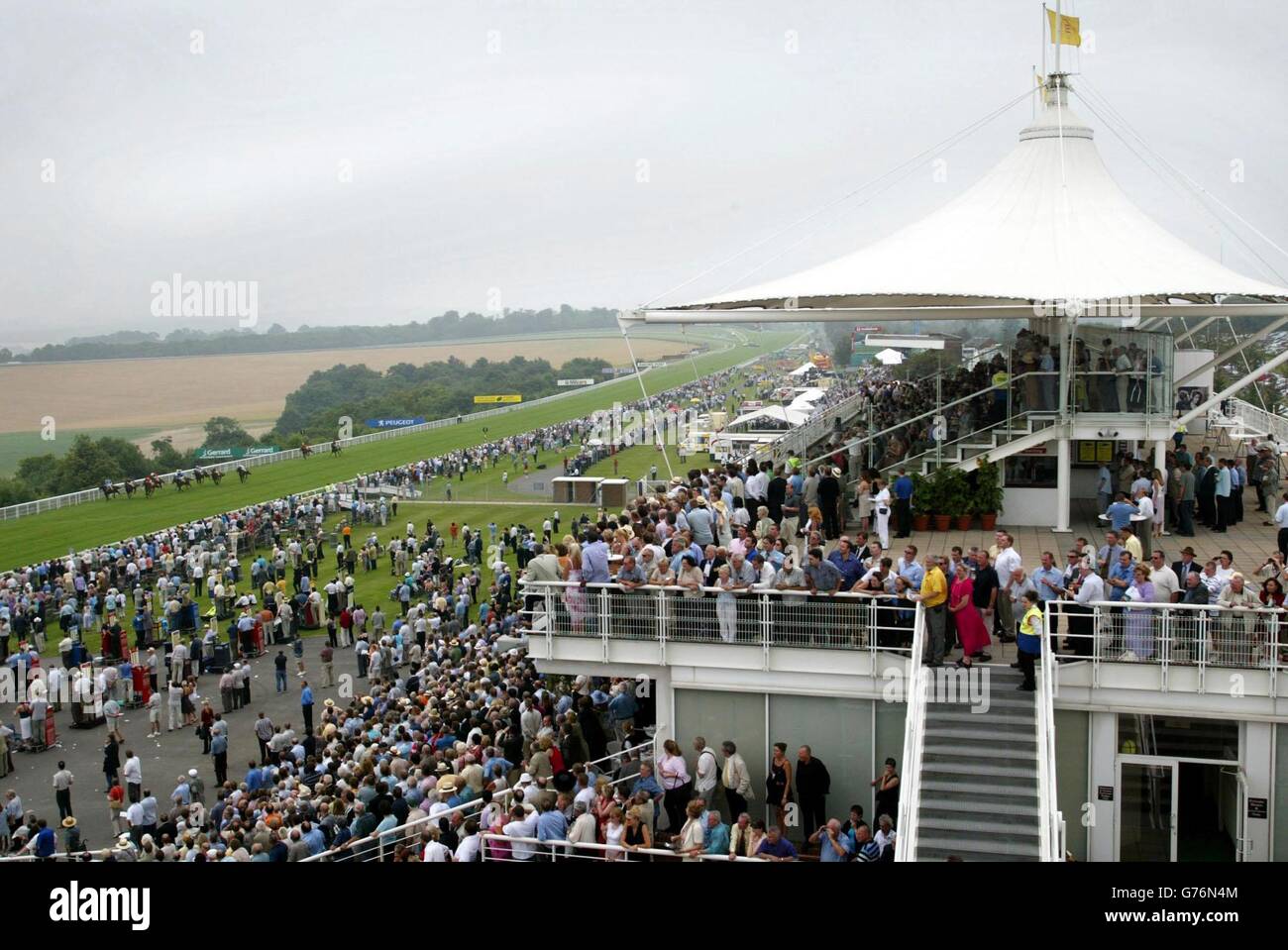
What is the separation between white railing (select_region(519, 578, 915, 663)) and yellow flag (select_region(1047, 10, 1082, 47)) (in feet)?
52.0

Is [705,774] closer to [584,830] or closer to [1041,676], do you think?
[584,830]

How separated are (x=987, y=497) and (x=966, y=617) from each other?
700 cm

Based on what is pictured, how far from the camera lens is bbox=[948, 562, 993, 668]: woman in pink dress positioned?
47.5ft

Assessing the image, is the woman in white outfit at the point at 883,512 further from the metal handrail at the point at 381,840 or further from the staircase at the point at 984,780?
the metal handrail at the point at 381,840

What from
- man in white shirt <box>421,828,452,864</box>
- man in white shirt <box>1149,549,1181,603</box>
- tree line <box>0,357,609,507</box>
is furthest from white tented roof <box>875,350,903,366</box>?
tree line <box>0,357,609,507</box>

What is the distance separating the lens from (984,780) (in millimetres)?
13227

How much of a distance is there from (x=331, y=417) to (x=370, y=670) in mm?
112435

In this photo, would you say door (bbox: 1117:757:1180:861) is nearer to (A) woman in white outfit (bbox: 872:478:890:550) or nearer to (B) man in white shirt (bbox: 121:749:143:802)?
(A) woman in white outfit (bbox: 872:478:890:550)

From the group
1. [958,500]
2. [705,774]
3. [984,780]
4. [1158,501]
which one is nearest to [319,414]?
[958,500]

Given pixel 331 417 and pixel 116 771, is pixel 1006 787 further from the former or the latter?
pixel 331 417

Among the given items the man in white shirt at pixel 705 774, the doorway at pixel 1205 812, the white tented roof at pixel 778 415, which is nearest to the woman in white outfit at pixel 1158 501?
the doorway at pixel 1205 812

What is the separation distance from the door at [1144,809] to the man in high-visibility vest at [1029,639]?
1.45 metres

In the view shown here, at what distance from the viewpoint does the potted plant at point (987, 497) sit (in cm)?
2133

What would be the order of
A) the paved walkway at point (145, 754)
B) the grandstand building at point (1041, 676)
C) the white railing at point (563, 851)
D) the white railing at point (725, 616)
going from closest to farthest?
the white railing at point (563, 851) → the grandstand building at point (1041, 676) → the white railing at point (725, 616) → the paved walkway at point (145, 754)
